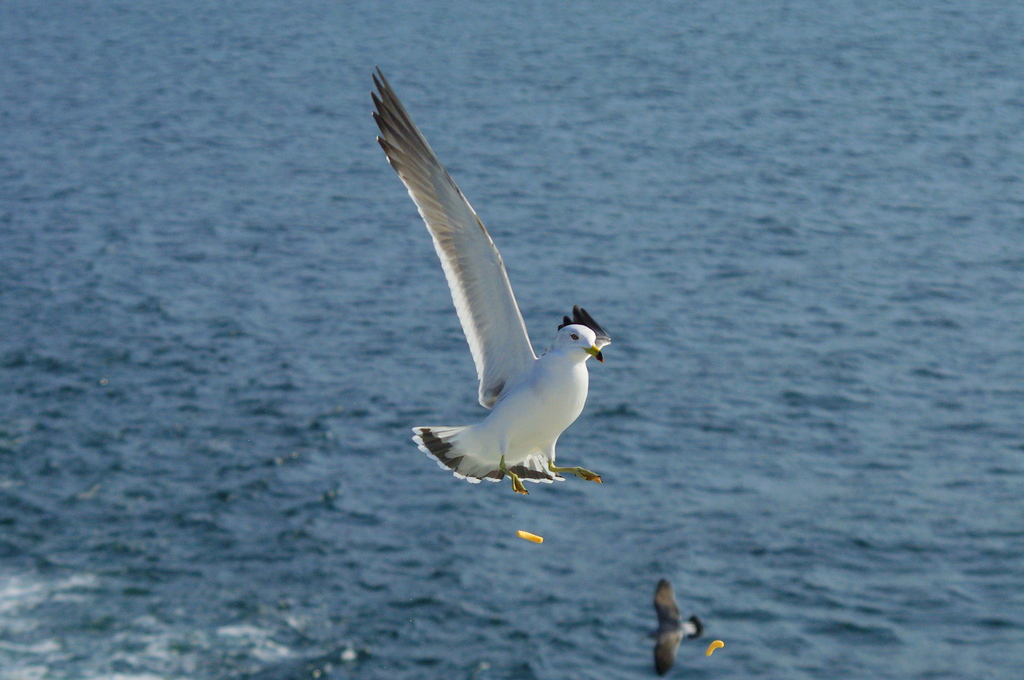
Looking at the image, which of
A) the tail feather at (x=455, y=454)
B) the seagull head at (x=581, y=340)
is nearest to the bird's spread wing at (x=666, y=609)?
the seagull head at (x=581, y=340)

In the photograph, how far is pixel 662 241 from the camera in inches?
2008

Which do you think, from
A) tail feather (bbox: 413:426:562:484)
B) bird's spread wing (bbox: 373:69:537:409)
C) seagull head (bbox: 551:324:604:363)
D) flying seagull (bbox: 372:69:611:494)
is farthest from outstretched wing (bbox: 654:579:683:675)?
bird's spread wing (bbox: 373:69:537:409)

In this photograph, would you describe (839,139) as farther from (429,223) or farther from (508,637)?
(429,223)

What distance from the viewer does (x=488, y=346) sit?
48.4ft

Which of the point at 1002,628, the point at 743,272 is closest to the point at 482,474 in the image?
the point at 1002,628

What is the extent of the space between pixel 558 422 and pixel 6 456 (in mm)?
30609

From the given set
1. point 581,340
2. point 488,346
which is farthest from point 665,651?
point 488,346

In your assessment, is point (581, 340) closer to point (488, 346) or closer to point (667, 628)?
point (488, 346)

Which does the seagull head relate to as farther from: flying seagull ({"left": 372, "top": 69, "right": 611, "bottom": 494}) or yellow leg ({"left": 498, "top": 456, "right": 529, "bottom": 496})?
yellow leg ({"left": 498, "top": 456, "right": 529, "bottom": 496})

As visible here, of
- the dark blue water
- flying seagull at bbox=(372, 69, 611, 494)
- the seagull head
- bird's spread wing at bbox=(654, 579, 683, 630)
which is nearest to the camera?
bird's spread wing at bbox=(654, 579, 683, 630)

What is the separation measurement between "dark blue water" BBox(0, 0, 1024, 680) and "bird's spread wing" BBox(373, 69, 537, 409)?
2001 cm

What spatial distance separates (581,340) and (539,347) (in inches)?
1164

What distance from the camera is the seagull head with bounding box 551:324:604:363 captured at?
44.1ft

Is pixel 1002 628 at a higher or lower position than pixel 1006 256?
lower
